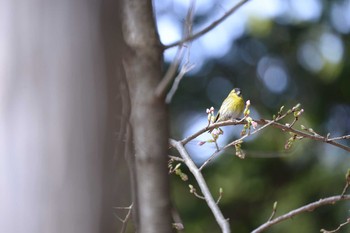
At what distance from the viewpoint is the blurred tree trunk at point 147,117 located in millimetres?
1186

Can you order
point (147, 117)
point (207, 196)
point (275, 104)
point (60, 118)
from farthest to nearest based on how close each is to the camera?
point (275, 104), point (207, 196), point (147, 117), point (60, 118)

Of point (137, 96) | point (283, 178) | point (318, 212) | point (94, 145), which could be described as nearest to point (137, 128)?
point (137, 96)

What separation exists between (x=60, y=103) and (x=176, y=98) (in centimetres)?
779

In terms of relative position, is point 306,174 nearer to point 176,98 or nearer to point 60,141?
point 176,98

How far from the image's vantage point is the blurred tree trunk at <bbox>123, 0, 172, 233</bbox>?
119 cm

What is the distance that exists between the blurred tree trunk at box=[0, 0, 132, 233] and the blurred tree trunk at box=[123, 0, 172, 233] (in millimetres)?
101

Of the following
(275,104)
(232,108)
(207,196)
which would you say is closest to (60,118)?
(207,196)

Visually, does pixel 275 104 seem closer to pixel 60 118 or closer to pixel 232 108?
pixel 232 108

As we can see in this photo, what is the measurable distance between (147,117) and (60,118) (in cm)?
21

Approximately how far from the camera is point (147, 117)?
49.4 inches

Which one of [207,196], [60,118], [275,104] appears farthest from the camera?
[275,104]

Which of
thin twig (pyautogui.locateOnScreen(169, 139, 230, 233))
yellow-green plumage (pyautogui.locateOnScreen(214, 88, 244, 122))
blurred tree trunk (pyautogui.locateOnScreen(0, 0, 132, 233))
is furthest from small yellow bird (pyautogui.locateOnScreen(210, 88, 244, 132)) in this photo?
blurred tree trunk (pyautogui.locateOnScreen(0, 0, 132, 233))

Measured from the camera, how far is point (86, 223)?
3.43 feet

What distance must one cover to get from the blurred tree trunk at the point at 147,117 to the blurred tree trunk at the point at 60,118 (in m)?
0.10
